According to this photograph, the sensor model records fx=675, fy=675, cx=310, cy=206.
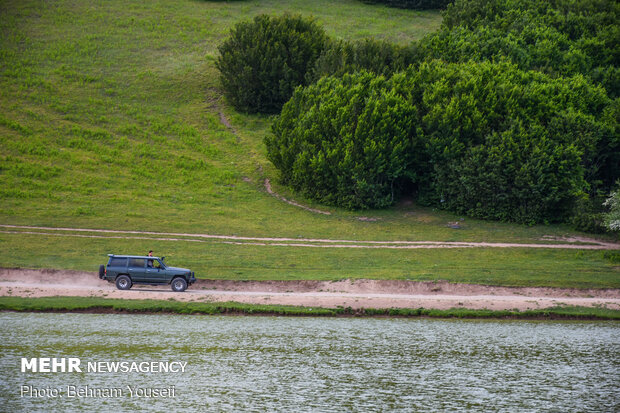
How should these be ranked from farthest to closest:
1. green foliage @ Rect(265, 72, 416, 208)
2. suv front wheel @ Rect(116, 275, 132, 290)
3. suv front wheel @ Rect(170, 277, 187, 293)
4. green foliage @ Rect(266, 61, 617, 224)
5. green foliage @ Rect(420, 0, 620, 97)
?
1. green foliage @ Rect(420, 0, 620, 97)
2. green foliage @ Rect(265, 72, 416, 208)
3. green foliage @ Rect(266, 61, 617, 224)
4. suv front wheel @ Rect(170, 277, 187, 293)
5. suv front wheel @ Rect(116, 275, 132, 290)

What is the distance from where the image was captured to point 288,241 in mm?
53750

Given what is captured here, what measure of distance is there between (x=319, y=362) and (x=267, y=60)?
66.2 metres

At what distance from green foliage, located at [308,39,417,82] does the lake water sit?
45.0 metres

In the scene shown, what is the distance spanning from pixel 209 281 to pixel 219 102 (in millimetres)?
56224

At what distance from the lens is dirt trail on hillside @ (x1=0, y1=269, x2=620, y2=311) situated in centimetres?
3803

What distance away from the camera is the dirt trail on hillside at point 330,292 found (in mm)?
38031

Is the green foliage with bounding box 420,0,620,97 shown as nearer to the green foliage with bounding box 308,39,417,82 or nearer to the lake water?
the green foliage with bounding box 308,39,417,82

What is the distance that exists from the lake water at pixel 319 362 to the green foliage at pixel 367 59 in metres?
45.0

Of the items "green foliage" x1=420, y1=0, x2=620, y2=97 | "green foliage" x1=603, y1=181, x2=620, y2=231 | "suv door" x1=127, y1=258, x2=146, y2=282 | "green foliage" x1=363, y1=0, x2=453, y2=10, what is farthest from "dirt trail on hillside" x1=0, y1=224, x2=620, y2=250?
"green foliage" x1=363, y1=0, x2=453, y2=10

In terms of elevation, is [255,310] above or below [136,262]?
below

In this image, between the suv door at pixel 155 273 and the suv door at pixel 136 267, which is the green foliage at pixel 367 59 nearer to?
the suv door at pixel 155 273

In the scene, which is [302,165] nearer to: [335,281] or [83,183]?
[83,183]

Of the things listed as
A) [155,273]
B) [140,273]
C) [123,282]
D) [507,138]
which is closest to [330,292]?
[155,273]

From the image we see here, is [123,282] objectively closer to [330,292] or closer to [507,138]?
[330,292]
